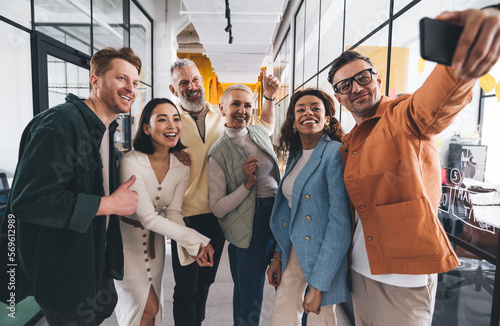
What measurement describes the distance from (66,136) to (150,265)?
858mm

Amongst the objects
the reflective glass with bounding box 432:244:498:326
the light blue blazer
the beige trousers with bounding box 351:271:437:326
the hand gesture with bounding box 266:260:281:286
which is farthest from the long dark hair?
the reflective glass with bounding box 432:244:498:326

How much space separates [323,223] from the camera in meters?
1.37

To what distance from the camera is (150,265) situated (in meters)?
1.60

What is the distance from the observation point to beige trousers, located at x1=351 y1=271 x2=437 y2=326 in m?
1.08

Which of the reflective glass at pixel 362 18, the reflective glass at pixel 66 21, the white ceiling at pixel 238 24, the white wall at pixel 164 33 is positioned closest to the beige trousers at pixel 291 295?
the reflective glass at pixel 362 18

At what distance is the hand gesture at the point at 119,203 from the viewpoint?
1167mm

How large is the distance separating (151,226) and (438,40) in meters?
1.39

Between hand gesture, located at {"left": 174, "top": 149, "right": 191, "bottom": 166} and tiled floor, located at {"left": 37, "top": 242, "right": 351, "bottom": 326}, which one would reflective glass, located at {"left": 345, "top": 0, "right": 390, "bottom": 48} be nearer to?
hand gesture, located at {"left": 174, "top": 149, "right": 191, "bottom": 166}

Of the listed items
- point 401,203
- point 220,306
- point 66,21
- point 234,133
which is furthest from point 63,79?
point 401,203

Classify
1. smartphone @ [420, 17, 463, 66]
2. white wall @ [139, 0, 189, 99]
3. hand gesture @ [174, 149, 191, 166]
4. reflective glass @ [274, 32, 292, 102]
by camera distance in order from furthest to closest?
reflective glass @ [274, 32, 292, 102] → white wall @ [139, 0, 189, 99] → hand gesture @ [174, 149, 191, 166] → smartphone @ [420, 17, 463, 66]

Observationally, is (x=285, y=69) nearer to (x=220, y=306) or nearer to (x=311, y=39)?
(x=311, y=39)

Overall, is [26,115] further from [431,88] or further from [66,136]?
[431,88]

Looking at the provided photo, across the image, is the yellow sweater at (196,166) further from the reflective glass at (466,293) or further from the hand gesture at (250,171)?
the reflective glass at (466,293)

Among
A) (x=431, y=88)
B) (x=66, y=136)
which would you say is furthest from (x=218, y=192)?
(x=431, y=88)
